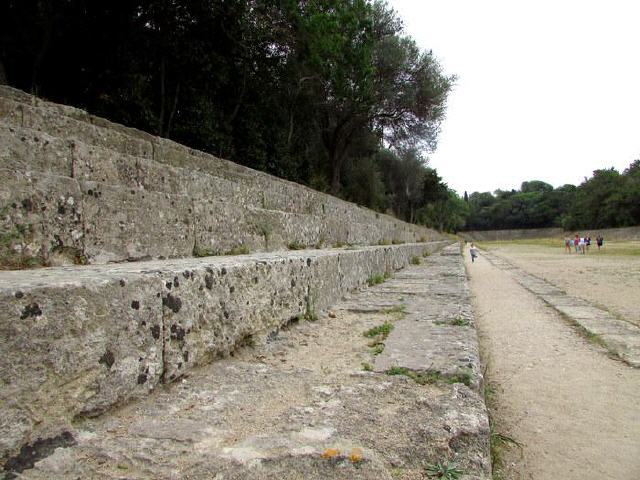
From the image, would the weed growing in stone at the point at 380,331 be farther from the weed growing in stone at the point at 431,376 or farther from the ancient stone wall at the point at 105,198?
the ancient stone wall at the point at 105,198

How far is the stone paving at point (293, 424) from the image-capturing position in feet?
3.43

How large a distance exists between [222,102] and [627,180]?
76896mm

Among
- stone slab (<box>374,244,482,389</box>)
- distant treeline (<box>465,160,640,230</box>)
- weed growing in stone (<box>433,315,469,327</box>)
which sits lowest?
stone slab (<box>374,244,482,389</box>)

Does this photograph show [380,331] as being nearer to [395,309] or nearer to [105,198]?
[395,309]

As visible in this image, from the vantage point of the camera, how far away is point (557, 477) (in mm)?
1698

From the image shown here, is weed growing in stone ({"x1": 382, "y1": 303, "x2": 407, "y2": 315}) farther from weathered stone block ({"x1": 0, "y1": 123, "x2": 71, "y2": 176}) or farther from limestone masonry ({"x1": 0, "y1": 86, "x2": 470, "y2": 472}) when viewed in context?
weathered stone block ({"x1": 0, "y1": 123, "x2": 71, "y2": 176})

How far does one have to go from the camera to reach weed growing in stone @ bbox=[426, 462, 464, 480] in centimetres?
109

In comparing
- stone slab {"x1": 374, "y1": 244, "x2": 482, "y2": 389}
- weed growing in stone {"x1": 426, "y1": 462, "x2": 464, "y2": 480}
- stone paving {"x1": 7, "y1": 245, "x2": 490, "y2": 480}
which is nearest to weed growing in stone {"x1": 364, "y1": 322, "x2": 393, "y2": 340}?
stone slab {"x1": 374, "y1": 244, "x2": 482, "y2": 389}

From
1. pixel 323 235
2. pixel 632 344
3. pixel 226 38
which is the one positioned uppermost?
pixel 226 38

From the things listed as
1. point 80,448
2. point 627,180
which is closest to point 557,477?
point 80,448

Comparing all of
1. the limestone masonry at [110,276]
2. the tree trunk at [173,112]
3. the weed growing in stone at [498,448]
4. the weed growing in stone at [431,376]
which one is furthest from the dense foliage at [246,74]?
the weed growing in stone at [498,448]

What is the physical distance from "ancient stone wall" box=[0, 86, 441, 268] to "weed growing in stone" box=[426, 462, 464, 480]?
172 cm

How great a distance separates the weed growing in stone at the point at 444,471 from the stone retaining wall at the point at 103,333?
0.92 meters

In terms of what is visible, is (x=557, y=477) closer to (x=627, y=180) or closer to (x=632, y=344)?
(x=632, y=344)
